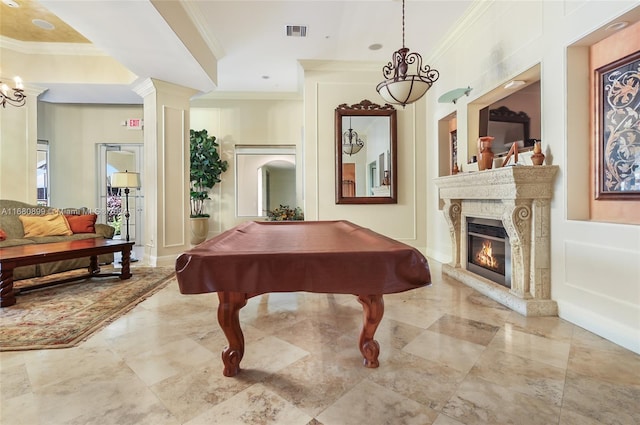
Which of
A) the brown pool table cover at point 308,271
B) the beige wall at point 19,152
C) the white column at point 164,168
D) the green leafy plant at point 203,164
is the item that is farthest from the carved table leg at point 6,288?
the green leafy plant at point 203,164

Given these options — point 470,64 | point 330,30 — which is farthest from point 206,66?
point 470,64

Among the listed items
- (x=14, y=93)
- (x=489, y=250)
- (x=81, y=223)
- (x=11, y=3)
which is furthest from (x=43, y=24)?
(x=489, y=250)

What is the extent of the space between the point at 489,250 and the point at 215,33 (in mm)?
4484

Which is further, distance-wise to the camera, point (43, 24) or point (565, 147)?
point (43, 24)

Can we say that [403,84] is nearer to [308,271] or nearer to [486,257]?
[486,257]

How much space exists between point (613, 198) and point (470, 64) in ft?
7.73

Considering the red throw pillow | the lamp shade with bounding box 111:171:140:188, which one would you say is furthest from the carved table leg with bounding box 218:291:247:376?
the lamp shade with bounding box 111:171:140:188

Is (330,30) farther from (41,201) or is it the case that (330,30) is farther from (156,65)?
(41,201)

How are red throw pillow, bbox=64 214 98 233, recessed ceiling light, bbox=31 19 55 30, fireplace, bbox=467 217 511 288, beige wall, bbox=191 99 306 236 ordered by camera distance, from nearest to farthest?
fireplace, bbox=467 217 511 288 < recessed ceiling light, bbox=31 19 55 30 < red throw pillow, bbox=64 214 98 233 < beige wall, bbox=191 99 306 236

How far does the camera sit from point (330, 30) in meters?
4.02

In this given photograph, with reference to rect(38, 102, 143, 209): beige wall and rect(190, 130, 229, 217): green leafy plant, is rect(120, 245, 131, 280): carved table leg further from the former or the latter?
rect(38, 102, 143, 209): beige wall

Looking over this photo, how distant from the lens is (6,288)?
2.79 meters

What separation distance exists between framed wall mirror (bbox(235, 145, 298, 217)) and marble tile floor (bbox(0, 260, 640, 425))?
4.29 m

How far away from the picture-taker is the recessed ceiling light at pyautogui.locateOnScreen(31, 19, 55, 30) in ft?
13.5
